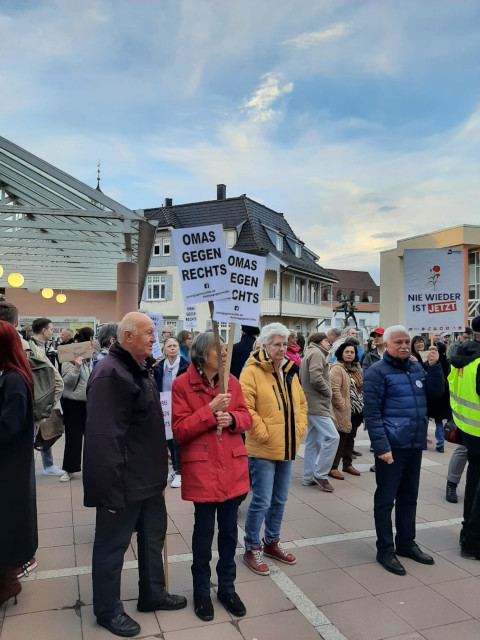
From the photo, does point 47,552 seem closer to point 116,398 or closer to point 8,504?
point 8,504

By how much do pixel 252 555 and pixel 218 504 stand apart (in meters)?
0.92

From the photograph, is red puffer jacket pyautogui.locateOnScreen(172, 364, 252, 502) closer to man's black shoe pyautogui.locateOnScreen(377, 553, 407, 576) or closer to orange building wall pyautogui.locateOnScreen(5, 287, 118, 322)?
man's black shoe pyautogui.locateOnScreen(377, 553, 407, 576)

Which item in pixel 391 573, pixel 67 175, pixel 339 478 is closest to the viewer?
pixel 391 573

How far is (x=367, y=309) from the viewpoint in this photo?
80625 mm

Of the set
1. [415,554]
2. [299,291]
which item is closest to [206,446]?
[415,554]

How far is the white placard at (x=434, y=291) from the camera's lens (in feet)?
17.1

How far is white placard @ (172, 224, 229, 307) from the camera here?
358 cm

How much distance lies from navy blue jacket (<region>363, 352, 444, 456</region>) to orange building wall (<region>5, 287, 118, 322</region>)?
54.7 ft

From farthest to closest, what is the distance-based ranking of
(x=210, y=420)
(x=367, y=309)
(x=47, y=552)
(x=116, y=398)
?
(x=367, y=309) → (x=47, y=552) → (x=210, y=420) → (x=116, y=398)

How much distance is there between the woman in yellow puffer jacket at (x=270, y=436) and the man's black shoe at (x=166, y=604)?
0.73m

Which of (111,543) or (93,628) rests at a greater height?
(111,543)

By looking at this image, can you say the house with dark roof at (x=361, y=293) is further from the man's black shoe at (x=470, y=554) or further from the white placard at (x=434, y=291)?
the man's black shoe at (x=470, y=554)

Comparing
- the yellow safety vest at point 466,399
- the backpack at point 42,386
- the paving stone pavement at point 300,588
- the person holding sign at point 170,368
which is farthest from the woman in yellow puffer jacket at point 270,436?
the person holding sign at point 170,368

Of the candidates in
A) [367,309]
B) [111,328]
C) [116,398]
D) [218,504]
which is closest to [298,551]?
[218,504]
